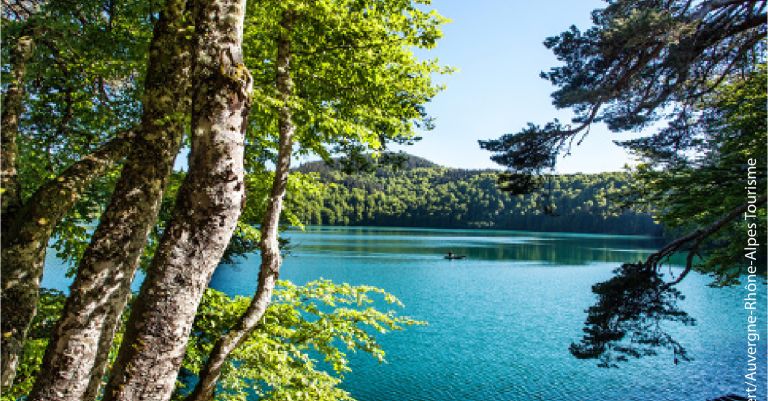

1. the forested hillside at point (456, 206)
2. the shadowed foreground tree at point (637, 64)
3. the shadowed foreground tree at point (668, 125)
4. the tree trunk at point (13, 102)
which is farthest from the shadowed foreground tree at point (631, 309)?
the forested hillside at point (456, 206)

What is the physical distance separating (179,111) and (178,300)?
6.06 ft

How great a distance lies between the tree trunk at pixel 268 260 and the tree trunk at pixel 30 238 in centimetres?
243

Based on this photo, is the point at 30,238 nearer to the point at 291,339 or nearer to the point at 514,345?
the point at 291,339

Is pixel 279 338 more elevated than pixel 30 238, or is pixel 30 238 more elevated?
pixel 30 238

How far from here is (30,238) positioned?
14.1 ft

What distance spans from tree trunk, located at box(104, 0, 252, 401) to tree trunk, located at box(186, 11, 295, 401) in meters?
3.31

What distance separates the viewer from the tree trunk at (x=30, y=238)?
4.15m

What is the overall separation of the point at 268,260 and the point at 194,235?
13.7ft

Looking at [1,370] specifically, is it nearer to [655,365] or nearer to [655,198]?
[655,198]

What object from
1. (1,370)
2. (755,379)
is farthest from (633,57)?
(755,379)

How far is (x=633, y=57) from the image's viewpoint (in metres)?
8.64

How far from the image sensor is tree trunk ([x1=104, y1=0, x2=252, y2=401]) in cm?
Answer: 280

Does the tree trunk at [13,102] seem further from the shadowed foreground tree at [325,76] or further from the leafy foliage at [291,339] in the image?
the leafy foliage at [291,339]

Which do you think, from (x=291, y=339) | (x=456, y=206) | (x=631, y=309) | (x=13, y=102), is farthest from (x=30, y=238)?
(x=456, y=206)
